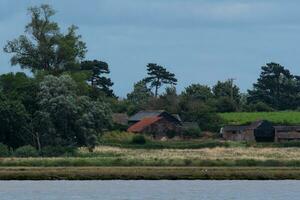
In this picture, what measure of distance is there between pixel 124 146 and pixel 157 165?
32.3 metres

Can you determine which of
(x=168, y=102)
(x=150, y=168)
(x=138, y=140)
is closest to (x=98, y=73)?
(x=168, y=102)

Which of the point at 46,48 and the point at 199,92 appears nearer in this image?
the point at 46,48

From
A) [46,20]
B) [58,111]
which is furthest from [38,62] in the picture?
[58,111]

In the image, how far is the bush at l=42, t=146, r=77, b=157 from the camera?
8281cm

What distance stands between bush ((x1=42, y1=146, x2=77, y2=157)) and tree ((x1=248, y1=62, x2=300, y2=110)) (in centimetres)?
9313

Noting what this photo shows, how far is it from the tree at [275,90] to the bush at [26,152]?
9486 centimetres

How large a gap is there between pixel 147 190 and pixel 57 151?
32.1 meters

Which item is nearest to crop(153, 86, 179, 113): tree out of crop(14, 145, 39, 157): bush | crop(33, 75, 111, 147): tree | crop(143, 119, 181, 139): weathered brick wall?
crop(143, 119, 181, 139): weathered brick wall

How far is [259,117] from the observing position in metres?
146

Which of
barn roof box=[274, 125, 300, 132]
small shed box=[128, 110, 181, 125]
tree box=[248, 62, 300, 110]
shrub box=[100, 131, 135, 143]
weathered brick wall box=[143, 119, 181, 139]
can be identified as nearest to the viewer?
shrub box=[100, 131, 135, 143]

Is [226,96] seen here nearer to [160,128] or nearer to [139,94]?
[139,94]

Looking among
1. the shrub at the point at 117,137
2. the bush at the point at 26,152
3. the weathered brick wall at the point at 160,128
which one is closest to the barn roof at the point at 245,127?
the weathered brick wall at the point at 160,128

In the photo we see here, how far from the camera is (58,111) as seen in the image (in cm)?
8669

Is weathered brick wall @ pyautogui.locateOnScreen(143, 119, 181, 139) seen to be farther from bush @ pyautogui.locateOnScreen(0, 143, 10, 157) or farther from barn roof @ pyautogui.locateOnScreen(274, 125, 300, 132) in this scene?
bush @ pyautogui.locateOnScreen(0, 143, 10, 157)
